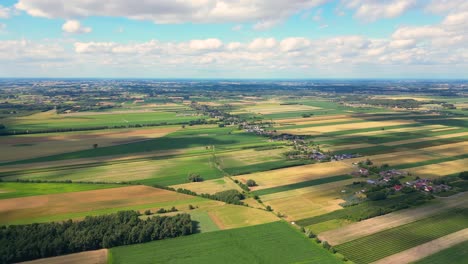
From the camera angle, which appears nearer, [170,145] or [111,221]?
[111,221]

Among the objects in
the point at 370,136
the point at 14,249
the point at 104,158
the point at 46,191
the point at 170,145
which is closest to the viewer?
the point at 14,249

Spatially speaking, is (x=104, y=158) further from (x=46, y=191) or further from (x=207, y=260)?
(x=207, y=260)

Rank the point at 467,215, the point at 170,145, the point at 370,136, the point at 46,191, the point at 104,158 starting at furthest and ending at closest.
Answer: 1. the point at 370,136
2. the point at 170,145
3. the point at 104,158
4. the point at 46,191
5. the point at 467,215

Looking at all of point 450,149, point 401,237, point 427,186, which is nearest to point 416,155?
point 450,149

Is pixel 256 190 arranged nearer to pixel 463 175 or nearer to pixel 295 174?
pixel 295 174

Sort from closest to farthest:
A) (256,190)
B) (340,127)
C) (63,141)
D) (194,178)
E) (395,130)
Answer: (256,190)
(194,178)
(63,141)
(395,130)
(340,127)

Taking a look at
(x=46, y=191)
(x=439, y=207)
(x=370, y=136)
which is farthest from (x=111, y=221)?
(x=370, y=136)
